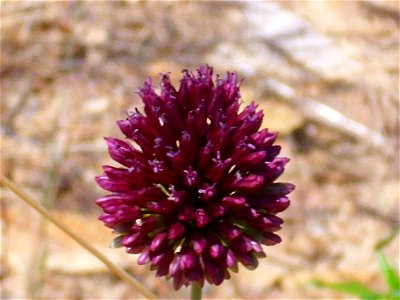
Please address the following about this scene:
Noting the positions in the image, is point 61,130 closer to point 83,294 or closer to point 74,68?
point 74,68

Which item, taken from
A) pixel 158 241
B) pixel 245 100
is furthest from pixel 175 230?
pixel 245 100

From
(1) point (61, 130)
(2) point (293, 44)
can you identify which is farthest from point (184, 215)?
(2) point (293, 44)

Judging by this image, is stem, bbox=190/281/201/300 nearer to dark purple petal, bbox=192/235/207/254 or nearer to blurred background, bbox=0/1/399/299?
dark purple petal, bbox=192/235/207/254

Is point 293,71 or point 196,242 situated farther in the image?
point 293,71

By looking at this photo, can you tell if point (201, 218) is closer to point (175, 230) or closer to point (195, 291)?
point (175, 230)

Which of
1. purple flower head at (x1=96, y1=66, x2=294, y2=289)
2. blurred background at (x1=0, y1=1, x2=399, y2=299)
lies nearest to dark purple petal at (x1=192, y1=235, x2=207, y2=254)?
purple flower head at (x1=96, y1=66, x2=294, y2=289)

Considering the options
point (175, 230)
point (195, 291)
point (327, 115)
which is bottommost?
point (195, 291)
